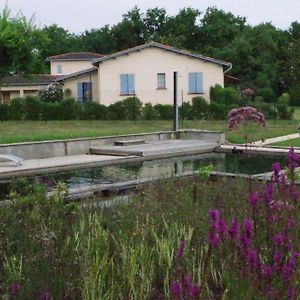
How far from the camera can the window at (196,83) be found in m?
38.0

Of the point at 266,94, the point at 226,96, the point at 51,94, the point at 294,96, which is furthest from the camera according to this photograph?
the point at 294,96

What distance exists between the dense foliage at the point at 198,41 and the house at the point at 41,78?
1.91m

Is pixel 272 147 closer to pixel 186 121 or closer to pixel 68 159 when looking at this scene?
pixel 68 159

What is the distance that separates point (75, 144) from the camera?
18.6 metres

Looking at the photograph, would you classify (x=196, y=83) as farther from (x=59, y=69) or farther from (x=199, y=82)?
(x=59, y=69)

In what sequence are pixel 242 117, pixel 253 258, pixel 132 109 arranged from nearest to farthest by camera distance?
pixel 253 258, pixel 242 117, pixel 132 109

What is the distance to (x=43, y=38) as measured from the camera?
3381 centimetres

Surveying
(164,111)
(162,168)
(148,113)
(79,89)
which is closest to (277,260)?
(162,168)

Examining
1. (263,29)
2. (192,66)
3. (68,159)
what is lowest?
(68,159)

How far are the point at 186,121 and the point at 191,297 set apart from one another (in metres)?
26.8

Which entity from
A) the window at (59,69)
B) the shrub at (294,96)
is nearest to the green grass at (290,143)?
the shrub at (294,96)

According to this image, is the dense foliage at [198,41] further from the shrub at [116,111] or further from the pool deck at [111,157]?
the pool deck at [111,157]

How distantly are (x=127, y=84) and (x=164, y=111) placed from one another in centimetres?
717

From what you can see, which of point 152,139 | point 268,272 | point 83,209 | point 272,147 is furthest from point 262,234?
point 152,139
